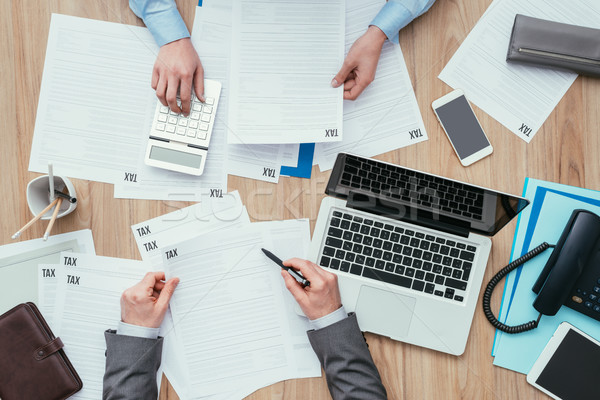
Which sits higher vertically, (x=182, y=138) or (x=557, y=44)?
(x=557, y=44)

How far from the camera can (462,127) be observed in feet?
3.33

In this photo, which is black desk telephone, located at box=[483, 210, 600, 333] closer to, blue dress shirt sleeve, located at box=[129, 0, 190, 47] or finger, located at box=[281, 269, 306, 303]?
finger, located at box=[281, 269, 306, 303]

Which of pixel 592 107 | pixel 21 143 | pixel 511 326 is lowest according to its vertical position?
pixel 511 326

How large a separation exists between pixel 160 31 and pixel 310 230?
1.84 feet

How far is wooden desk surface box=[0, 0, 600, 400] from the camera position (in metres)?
0.99

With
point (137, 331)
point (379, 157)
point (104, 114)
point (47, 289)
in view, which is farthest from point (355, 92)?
point (47, 289)

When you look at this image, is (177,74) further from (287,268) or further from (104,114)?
(287,268)

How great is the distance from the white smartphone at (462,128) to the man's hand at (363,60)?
0.17 meters

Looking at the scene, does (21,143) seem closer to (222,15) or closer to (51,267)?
(51,267)

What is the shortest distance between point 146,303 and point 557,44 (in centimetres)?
110

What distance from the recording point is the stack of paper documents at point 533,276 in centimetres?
98

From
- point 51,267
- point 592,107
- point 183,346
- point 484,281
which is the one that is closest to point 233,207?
point 183,346

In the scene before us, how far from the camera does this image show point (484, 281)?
1003 millimetres

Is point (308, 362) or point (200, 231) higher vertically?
point (200, 231)
